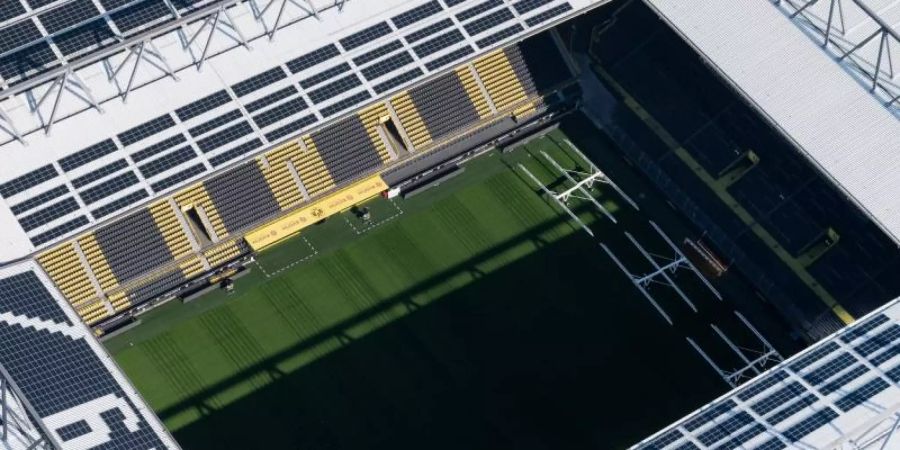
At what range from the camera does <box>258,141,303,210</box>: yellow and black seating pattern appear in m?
139

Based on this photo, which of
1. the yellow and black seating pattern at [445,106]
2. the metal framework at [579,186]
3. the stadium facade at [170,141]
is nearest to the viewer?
the stadium facade at [170,141]

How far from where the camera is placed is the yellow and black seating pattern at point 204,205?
5369 inches

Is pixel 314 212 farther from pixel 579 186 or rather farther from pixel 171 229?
pixel 579 186

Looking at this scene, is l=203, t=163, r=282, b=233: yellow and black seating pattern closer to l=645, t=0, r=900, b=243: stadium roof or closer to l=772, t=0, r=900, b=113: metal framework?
l=645, t=0, r=900, b=243: stadium roof

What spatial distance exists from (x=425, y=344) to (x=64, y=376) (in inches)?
1049

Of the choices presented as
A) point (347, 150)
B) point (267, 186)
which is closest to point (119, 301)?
point (267, 186)

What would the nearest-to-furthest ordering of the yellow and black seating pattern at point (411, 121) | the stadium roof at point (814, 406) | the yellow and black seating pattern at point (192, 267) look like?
the stadium roof at point (814, 406) → the yellow and black seating pattern at point (192, 267) → the yellow and black seating pattern at point (411, 121)

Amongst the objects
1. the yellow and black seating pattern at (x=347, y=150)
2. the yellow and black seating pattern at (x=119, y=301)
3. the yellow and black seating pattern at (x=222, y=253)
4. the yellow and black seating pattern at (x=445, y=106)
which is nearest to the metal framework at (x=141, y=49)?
the yellow and black seating pattern at (x=347, y=150)

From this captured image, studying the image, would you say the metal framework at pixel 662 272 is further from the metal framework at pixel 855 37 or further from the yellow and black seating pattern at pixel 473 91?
the metal framework at pixel 855 37

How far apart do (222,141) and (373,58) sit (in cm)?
1213

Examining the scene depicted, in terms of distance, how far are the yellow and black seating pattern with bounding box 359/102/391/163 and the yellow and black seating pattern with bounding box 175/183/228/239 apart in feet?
41.5

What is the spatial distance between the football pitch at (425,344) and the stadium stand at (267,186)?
8.62 feet

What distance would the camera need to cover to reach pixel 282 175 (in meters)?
139

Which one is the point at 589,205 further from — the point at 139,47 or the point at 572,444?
the point at 139,47
